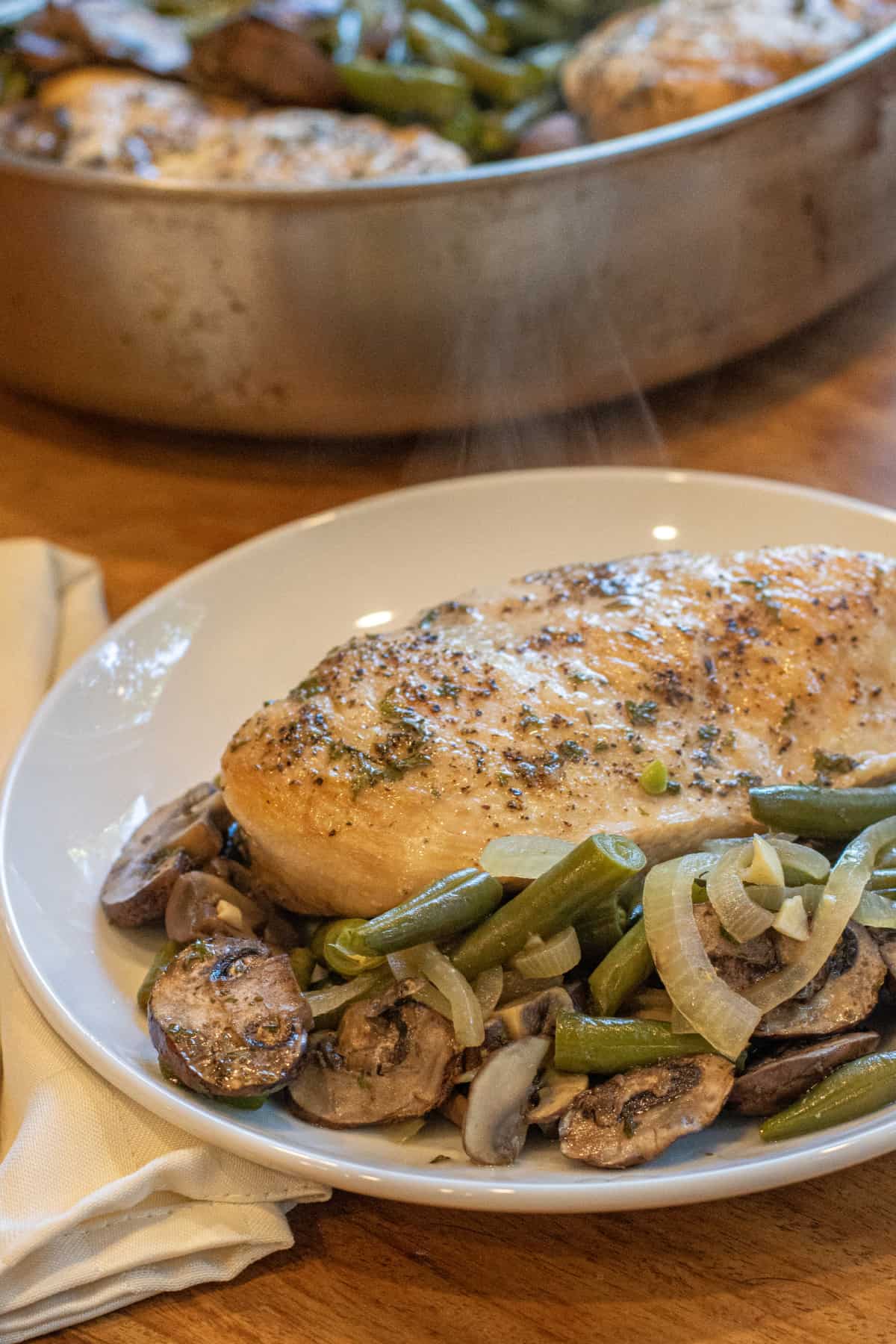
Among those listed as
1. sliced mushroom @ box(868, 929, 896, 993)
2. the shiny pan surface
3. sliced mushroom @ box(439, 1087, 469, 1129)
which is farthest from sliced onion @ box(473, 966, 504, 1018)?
the shiny pan surface

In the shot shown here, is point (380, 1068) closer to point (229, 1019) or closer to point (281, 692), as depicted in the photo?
point (229, 1019)

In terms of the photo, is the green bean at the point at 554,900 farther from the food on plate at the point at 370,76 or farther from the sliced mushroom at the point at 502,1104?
the food on plate at the point at 370,76

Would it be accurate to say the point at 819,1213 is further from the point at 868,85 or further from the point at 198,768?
the point at 868,85

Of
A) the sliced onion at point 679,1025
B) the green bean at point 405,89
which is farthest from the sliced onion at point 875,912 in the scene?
the green bean at point 405,89

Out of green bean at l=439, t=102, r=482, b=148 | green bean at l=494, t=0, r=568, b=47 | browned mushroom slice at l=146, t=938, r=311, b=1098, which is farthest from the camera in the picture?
green bean at l=494, t=0, r=568, b=47

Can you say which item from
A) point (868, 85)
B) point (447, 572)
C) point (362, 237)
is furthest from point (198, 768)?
point (868, 85)

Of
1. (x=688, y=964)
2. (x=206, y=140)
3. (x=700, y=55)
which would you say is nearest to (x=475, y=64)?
(x=700, y=55)

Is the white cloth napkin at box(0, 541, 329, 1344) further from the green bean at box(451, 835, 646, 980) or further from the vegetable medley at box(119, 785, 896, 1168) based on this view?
the green bean at box(451, 835, 646, 980)
